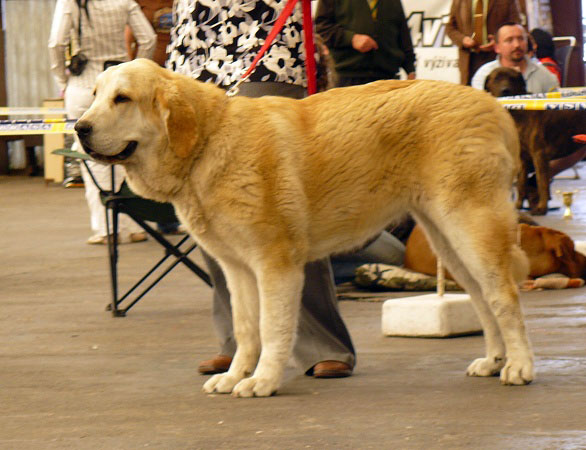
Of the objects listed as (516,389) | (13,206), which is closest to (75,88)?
(13,206)

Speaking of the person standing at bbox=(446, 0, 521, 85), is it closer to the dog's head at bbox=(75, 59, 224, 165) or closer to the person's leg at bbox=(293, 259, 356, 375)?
the person's leg at bbox=(293, 259, 356, 375)

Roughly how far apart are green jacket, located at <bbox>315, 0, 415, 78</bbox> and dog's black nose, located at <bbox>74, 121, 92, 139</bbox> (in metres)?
5.33

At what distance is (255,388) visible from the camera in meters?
4.31

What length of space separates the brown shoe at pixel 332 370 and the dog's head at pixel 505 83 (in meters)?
7.06

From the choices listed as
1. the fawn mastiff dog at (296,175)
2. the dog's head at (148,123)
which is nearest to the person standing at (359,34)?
the fawn mastiff dog at (296,175)

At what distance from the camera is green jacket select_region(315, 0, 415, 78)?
9.26 m

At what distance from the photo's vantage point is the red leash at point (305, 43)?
15.5 feet

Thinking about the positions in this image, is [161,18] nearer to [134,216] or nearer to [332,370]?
[134,216]

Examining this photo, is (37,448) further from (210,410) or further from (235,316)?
(235,316)

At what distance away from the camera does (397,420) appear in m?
3.89

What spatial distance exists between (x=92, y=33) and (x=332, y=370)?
600cm

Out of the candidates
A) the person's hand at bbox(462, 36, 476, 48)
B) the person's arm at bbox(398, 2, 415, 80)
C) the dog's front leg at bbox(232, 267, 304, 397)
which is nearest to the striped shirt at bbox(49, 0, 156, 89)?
the person's arm at bbox(398, 2, 415, 80)

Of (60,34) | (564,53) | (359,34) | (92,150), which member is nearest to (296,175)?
(92,150)

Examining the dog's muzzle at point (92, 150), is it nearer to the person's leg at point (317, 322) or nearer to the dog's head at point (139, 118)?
the dog's head at point (139, 118)
